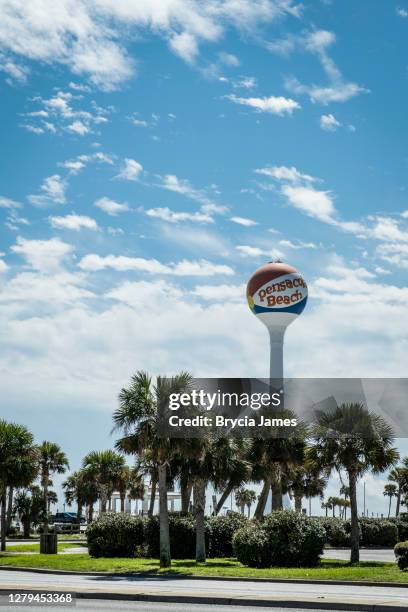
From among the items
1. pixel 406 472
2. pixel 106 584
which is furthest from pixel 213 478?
pixel 406 472

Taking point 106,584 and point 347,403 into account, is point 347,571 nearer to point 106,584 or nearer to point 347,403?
point 106,584

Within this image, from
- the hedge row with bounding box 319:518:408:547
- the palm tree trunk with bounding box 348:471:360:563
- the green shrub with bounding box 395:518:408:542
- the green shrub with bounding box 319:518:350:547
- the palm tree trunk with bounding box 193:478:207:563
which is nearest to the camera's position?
the palm tree trunk with bounding box 193:478:207:563

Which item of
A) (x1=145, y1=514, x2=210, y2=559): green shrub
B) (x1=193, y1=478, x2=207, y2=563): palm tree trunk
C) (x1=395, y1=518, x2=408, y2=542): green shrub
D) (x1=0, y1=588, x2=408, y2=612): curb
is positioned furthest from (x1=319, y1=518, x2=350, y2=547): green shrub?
(x1=0, y1=588, x2=408, y2=612): curb

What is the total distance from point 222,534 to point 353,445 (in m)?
7.66

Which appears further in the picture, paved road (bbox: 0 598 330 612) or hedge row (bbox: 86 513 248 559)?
hedge row (bbox: 86 513 248 559)

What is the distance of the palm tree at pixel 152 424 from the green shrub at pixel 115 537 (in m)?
5.67

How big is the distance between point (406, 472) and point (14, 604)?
41.5 metres

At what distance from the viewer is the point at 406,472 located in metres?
55.1

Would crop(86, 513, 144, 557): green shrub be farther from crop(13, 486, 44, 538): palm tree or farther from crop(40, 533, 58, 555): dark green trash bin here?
crop(13, 486, 44, 538): palm tree

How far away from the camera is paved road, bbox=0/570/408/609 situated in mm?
19453

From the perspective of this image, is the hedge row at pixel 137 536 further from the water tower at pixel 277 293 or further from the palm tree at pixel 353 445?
the water tower at pixel 277 293

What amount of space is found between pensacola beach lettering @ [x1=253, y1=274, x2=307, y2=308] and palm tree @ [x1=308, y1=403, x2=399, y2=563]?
28147 mm

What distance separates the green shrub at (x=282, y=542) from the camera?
3341cm

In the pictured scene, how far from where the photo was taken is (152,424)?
33031mm
